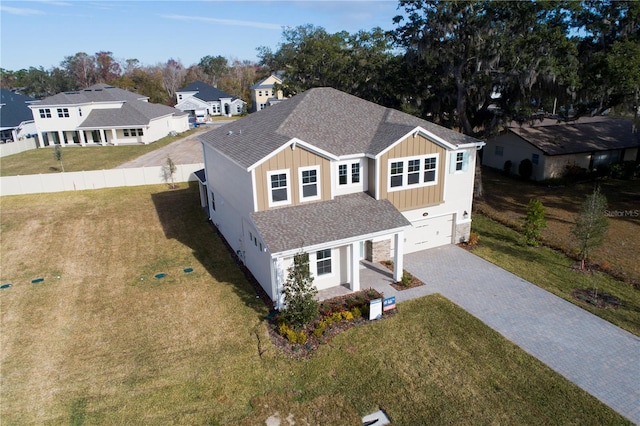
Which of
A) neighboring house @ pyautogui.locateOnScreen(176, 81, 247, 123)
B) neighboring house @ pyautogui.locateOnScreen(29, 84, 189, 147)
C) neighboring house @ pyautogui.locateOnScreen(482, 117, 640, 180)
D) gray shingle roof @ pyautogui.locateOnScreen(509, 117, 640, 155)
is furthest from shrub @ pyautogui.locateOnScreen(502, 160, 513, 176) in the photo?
neighboring house @ pyautogui.locateOnScreen(176, 81, 247, 123)

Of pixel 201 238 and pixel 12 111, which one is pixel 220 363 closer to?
pixel 201 238

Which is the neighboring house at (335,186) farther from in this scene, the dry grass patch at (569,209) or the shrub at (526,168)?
the shrub at (526,168)

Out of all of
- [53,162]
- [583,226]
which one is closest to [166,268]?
[583,226]

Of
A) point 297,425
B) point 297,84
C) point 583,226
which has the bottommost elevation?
point 297,425

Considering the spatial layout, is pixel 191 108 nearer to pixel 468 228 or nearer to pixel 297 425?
pixel 468 228

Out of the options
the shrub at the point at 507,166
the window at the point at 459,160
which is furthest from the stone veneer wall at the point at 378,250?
the shrub at the point at 507,166

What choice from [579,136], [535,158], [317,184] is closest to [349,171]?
[317,184]
